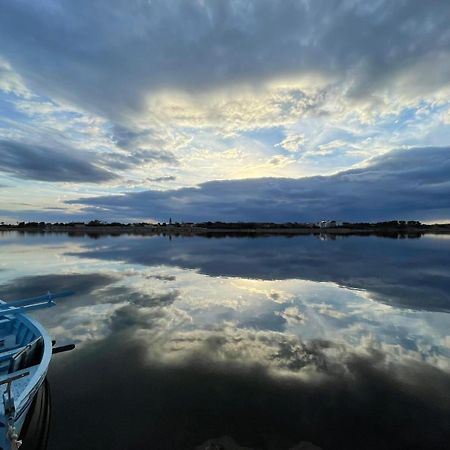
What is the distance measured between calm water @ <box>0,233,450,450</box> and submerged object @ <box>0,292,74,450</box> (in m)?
1.66

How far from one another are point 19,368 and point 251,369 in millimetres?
8499

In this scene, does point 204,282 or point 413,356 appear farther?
point 204,282

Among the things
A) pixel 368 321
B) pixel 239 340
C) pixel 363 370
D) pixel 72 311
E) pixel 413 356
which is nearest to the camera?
pixel 363 370

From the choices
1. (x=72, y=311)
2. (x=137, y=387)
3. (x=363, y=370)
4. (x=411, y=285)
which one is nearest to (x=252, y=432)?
(x=137, y=387)

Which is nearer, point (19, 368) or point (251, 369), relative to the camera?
point (19, 368)

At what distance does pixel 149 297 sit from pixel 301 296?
12611mm

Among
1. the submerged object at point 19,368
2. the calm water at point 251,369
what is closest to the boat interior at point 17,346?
the submerged object at point 19,368

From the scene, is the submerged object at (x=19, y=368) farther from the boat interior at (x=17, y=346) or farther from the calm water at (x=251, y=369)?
the calm water at (x=251, y=369)

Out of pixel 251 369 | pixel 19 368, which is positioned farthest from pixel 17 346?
pixel 251 369

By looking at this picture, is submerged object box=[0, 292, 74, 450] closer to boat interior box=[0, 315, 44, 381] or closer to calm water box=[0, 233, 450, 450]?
boat interior box=[0, 315, 44, 381]

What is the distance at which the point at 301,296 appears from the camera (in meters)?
24.5

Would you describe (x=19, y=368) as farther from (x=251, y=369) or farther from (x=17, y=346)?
(x=251, y=369)

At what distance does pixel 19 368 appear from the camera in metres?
9.90

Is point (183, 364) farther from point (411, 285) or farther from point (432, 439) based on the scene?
point (411, 285)
